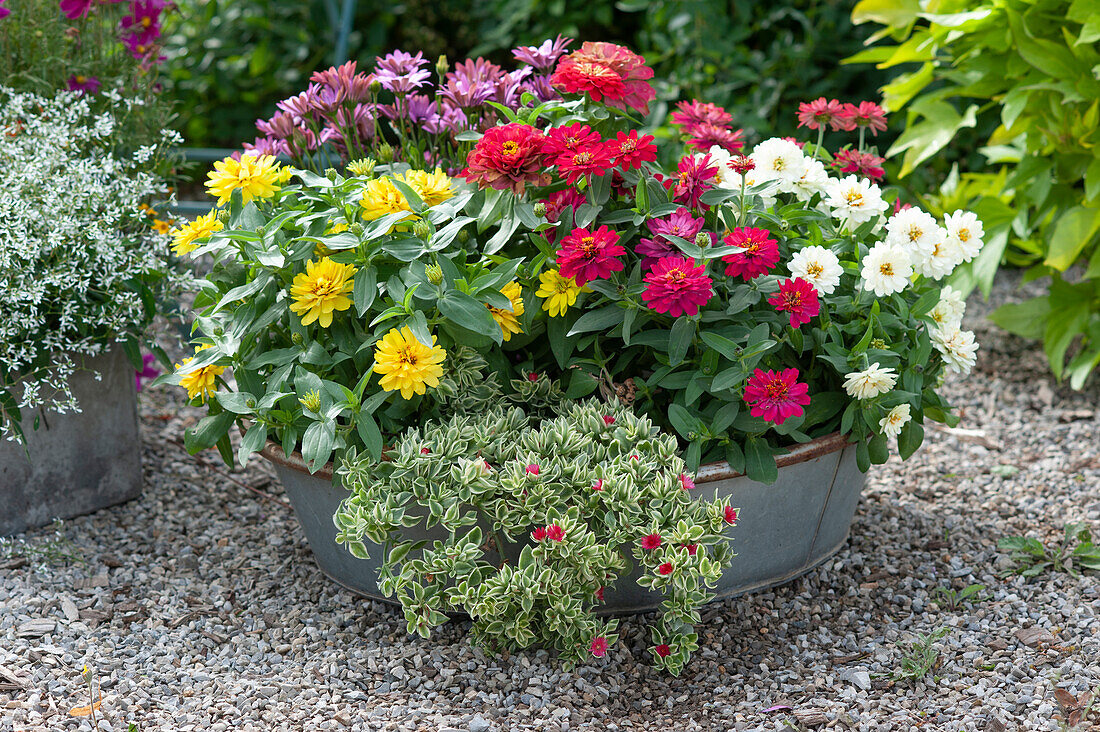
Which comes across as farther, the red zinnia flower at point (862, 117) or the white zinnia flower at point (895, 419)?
the red zinnia flower at point (862, 117)

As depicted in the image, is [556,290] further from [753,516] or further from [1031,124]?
[1031,124]

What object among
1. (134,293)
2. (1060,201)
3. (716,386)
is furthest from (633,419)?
(1060,201)

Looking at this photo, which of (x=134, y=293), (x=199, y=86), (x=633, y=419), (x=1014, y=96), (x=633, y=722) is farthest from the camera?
(x=199, y=86)

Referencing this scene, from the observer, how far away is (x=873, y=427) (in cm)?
175

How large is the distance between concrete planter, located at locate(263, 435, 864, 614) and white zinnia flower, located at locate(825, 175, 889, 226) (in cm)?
41

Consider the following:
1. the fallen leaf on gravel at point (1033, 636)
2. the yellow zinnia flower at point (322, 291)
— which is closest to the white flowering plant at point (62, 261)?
the yellow zinnia flower at point (322, 291)

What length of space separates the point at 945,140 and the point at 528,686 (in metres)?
1.99

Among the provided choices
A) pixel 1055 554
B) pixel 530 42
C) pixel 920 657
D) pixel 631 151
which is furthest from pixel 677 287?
pixel 530 42

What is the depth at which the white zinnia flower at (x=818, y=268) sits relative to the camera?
1.68 m

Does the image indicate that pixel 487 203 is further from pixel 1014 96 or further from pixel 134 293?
pixel 1014 96

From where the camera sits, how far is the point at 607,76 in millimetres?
1642

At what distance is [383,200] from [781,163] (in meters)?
0.74

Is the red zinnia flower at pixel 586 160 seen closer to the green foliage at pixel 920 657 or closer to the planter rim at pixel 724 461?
the planter rim at pixel 724 461

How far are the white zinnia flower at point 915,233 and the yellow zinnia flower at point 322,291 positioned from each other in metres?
0.94
